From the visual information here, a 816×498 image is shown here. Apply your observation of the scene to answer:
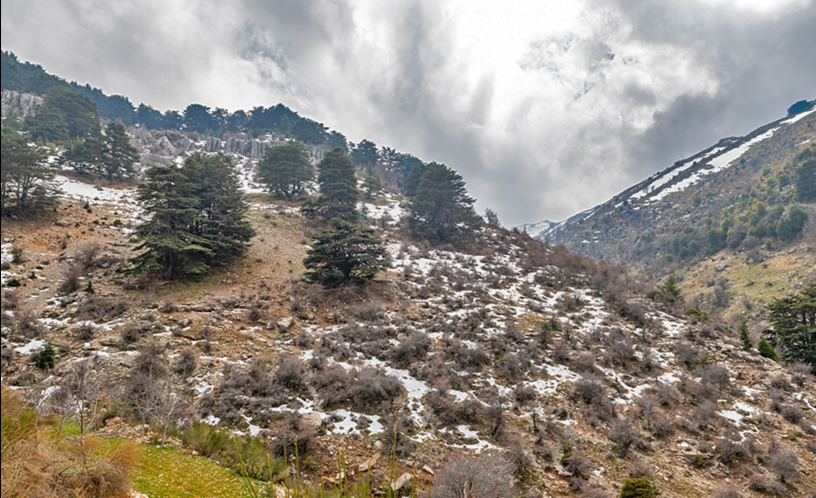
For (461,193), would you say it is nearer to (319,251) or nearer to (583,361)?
(319,251)

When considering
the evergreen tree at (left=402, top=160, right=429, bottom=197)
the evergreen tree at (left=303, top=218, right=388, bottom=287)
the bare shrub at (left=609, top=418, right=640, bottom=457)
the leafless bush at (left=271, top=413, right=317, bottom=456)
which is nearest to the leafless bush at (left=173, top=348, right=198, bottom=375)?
the leafless bush at (left=271, top=413, right=317, bottom=456)

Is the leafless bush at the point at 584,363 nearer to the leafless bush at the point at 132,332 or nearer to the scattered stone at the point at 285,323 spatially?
the scattered stone at the point at 285,323

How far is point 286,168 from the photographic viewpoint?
4059 centimetres

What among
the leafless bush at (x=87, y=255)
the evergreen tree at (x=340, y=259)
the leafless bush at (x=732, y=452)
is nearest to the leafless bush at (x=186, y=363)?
the evergreen tree at (x=340, y=259)

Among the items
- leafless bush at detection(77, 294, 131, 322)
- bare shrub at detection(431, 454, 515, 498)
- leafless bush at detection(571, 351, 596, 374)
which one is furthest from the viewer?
leafless bush at detection(571, 351, 596, 374)

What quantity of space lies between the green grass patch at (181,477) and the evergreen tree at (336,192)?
27618 millimetres

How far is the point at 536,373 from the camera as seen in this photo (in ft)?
48.6

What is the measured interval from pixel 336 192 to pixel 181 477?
30.5 m

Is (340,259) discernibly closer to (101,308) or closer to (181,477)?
(101,308)

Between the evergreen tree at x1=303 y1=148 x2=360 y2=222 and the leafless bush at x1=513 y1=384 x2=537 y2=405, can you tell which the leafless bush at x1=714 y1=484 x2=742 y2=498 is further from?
the evergreen tree at x1=303 y1=148 x2=360 y2=222

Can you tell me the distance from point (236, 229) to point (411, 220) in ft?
67.6

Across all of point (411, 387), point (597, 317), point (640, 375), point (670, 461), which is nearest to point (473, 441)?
point (411, 387)

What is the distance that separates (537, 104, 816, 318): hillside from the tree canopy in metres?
39.4

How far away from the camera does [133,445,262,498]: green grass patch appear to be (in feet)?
21.7
